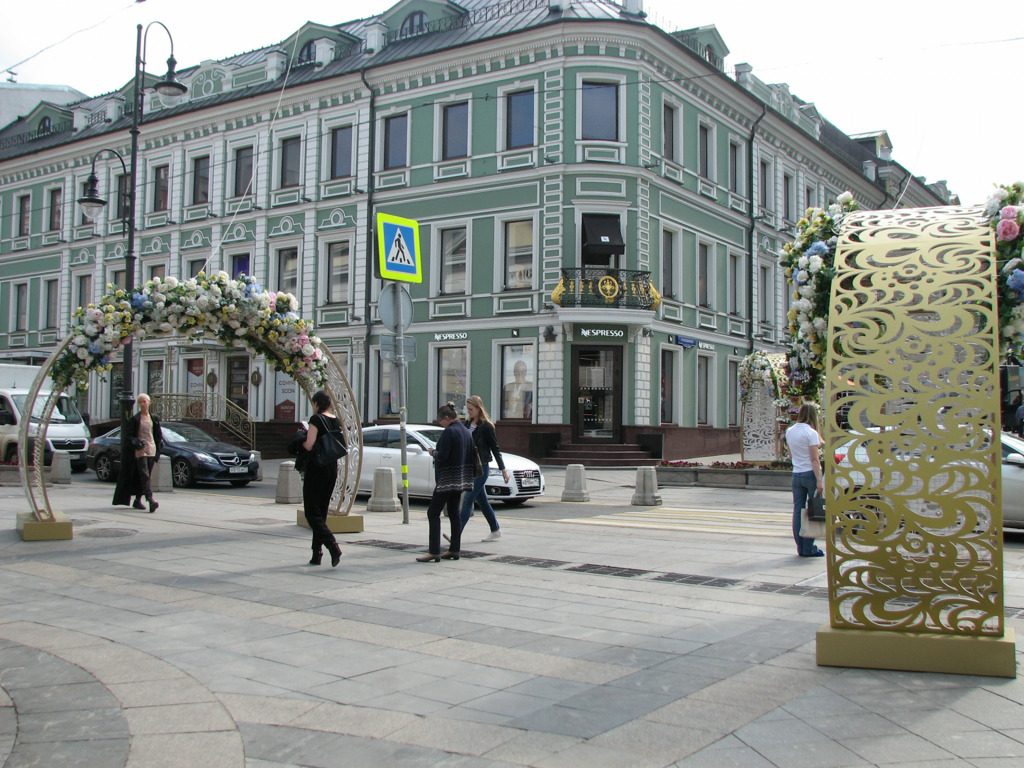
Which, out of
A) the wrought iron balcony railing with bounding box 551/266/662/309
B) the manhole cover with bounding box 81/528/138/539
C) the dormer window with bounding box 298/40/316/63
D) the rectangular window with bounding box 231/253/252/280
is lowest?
the manhole cover with bounding box 81/528/138/539

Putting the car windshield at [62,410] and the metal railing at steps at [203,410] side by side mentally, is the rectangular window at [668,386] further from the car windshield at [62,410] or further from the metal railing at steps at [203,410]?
the car windshield at [62,410]

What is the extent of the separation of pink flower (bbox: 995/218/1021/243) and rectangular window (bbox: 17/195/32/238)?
43687 millimetres

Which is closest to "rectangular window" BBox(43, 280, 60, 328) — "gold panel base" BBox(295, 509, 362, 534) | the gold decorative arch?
"gold panel base" BBox(295, 509, 362, 534)

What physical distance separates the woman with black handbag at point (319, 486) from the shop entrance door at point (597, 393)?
17.6m

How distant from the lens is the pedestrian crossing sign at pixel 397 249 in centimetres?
1329

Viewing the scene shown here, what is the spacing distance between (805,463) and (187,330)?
301 inches

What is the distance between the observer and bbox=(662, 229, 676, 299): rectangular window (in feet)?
97.4

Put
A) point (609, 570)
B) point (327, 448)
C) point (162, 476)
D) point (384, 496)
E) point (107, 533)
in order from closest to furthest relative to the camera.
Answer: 1. point (609, 570)
2. point (327, 448)
3. point (107, 533)
4. point (384, 496)
5. point (162, 476)

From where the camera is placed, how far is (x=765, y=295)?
119 ft

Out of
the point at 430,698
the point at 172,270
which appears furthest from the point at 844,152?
the point at 430,698

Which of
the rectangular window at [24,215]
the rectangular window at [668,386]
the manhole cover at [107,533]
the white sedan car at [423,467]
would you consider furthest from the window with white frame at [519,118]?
the rectangular window at [24,215]

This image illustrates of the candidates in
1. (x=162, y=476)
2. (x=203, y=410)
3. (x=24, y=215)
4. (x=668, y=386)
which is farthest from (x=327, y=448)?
(x=24, y=215)

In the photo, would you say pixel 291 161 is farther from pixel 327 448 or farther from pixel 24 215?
pixel 327 448

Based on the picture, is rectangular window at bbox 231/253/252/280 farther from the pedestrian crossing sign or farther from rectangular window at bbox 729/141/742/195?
the pedestrian crossing sign
